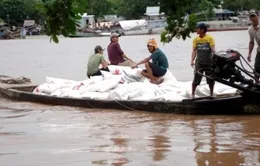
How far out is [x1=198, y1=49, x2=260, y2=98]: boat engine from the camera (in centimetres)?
925

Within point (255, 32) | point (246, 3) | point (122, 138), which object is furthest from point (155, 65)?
point (246, 3)

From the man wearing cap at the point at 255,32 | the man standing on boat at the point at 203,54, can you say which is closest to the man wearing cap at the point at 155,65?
the man standing on boat at the point at 203,54

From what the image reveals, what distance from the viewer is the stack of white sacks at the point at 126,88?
10.9 metres

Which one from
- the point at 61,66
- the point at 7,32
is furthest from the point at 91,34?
the point at 61,66

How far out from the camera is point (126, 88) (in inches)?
448

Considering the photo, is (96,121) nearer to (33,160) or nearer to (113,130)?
(113,130)

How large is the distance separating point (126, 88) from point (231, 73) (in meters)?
2.54

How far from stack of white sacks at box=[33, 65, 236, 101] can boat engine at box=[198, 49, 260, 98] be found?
1056mm

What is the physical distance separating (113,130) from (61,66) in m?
19.0

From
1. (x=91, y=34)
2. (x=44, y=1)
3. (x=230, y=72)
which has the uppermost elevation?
(x=44, y=1)

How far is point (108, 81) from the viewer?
1170cm

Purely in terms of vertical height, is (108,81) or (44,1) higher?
(44,1)

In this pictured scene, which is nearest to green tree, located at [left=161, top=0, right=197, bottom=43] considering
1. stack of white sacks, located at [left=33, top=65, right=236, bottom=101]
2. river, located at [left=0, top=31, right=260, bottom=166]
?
river, located at [left=0, top=31, right=260, bottom=166]

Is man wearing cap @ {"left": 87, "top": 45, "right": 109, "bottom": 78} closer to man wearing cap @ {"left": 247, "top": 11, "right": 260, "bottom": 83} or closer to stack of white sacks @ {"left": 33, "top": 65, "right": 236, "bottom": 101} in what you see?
stack of white sacks @ {"left": 33, "top": 65, "right": 236, "bottom": 101}
